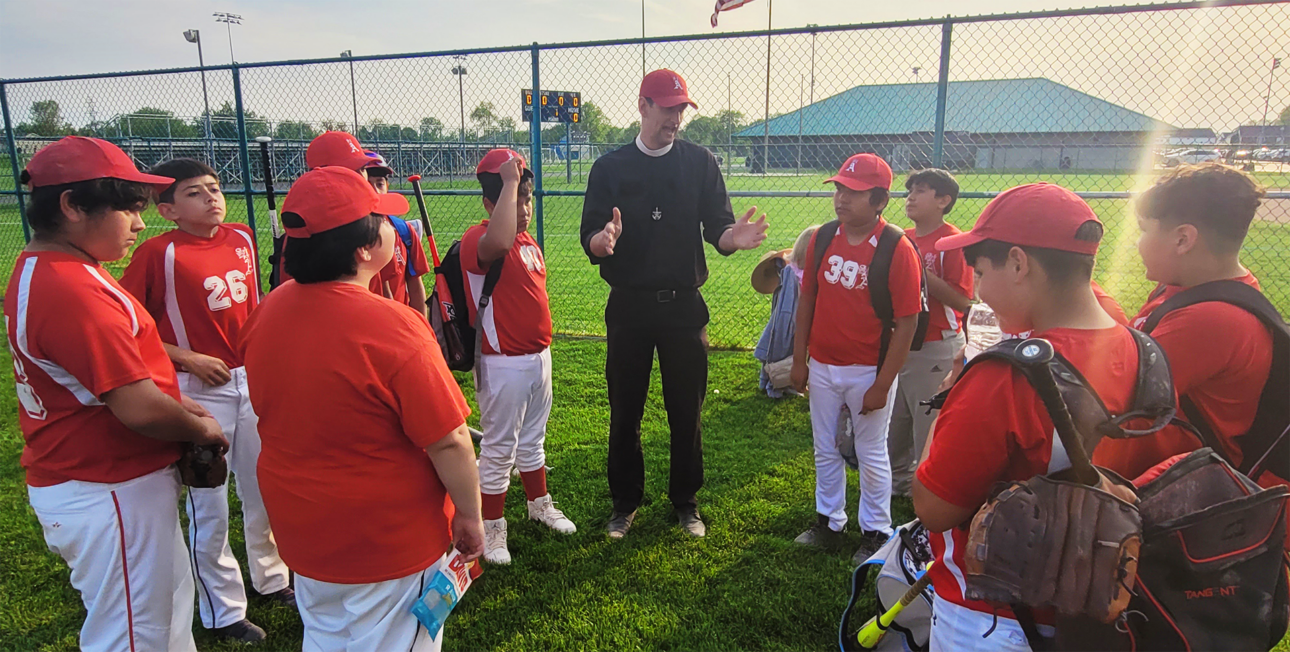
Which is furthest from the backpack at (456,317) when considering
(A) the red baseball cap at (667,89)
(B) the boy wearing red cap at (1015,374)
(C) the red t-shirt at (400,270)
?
(B) the boy wearing red cap at (1015,374)

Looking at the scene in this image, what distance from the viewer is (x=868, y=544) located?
3.83 meters

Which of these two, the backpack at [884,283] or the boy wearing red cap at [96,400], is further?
the backpack at [884,283]

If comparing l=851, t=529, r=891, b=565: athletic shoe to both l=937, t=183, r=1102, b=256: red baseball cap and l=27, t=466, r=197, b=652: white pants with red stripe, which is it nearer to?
l=937, t=183, r=1102, b=256: red baseball cap

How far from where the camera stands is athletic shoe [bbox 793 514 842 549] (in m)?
3.87

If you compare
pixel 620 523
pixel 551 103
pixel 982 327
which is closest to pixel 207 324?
pixel 620 523

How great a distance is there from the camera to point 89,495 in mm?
2303

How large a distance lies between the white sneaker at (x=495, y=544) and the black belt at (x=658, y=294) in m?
1.49

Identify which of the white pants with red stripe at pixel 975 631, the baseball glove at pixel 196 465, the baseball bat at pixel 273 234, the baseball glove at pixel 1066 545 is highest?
the baseball bat at pixel 273 234

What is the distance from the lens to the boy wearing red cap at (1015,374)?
1565 mm

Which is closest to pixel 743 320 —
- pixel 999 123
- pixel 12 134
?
pixel 12 134

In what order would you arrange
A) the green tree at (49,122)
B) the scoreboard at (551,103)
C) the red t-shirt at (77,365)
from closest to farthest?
the red t-shirt at (77,365)
the scoreboard at (551,103)
the green tree at (49,122)

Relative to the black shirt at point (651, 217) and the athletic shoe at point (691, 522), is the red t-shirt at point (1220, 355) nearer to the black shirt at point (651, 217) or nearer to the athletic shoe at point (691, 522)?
the black shirt at point (651, 217)

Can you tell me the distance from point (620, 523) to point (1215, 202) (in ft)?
10.4

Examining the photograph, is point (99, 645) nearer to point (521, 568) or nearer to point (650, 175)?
point (521, 568)
